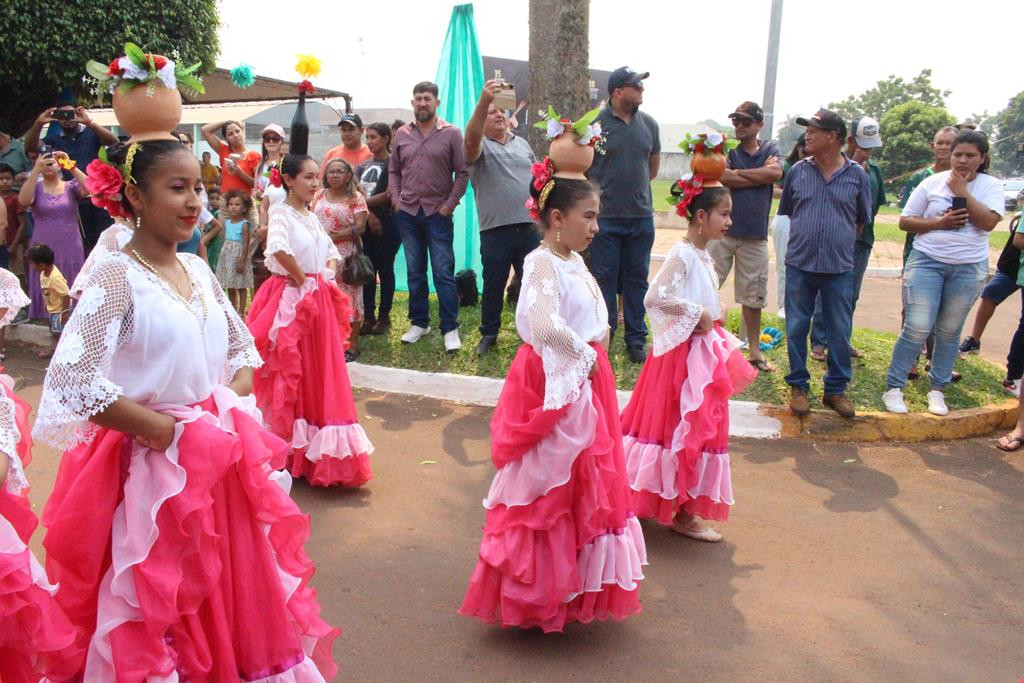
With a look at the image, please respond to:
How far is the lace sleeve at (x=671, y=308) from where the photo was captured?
459 centimetres

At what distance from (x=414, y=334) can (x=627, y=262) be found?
87.5 inches

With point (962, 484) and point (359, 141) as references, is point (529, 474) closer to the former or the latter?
point (962, 484)

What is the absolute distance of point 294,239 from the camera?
215 inches

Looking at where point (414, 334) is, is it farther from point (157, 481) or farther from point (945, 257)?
point (157, 481)

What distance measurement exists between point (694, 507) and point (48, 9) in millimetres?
13684

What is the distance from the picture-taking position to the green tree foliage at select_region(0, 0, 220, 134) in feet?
43.8

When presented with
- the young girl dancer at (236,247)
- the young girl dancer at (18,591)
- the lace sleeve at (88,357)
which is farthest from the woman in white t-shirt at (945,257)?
the young girl dancer at (236,247)

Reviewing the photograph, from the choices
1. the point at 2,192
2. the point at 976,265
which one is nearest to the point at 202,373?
the point at 976,265

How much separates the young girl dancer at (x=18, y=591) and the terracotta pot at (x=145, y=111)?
3.06 feet

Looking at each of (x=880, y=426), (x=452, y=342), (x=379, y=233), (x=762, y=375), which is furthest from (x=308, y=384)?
(x=880, y=426)

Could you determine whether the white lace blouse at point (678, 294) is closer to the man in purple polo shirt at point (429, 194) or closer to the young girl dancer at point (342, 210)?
the man in purple polo shirt at point (429, 194)

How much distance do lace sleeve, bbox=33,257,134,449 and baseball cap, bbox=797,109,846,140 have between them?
5.29 meters

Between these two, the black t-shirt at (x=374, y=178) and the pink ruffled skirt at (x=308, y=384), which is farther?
the black t-shirt at (x=374, y=178)

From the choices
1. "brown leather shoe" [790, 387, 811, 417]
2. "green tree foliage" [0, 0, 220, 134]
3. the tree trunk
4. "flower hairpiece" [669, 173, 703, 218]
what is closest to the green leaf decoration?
"flower hairpiece" [669, 173, 703, 218]
